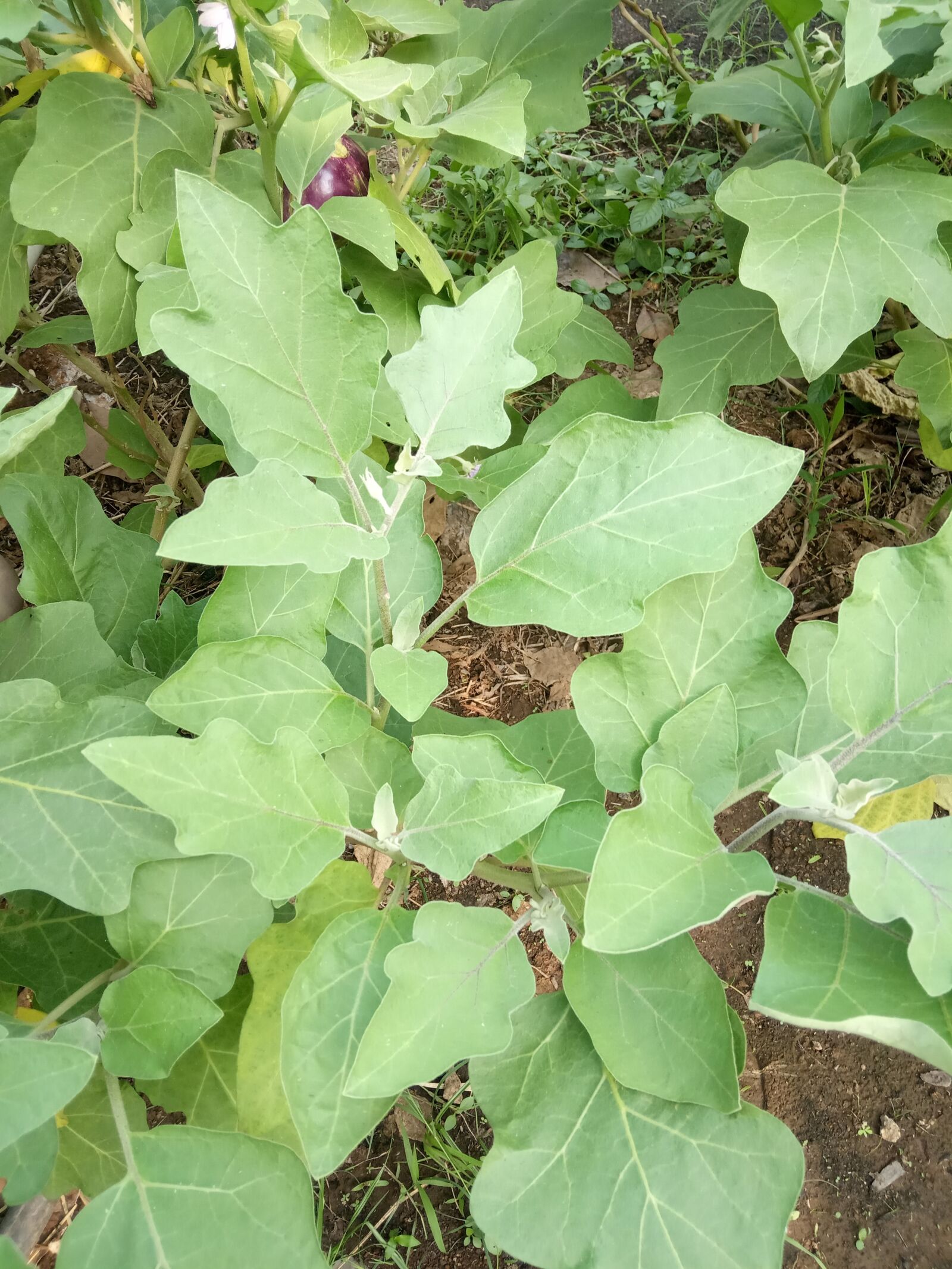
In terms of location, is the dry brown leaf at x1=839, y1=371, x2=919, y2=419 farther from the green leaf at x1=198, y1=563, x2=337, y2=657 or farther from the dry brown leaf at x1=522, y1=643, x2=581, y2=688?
the green leaf at x1=198, y1=563, x2=337, y2=657

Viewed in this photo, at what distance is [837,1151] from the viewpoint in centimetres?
131

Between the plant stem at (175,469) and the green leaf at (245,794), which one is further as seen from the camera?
the plant stem at (175,469)

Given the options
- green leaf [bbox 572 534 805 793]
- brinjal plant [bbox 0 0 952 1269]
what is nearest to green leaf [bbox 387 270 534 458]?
brinjal plant [bbox 0 0 952 1269]

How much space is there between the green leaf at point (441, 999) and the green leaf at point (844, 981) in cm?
20

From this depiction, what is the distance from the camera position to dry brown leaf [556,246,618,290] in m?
2.05

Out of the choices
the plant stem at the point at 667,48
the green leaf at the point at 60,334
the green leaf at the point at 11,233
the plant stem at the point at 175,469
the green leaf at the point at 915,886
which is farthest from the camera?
the plant stem at the point at 667,48

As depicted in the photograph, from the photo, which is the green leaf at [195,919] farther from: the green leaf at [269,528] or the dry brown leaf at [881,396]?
the dry brown leaf at [881,396]

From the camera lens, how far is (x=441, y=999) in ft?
2.36

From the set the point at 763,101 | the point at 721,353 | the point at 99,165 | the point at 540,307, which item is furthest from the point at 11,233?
the point at 763,101

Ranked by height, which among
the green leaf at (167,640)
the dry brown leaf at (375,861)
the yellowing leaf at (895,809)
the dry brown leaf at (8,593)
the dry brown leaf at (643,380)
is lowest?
the yellowing leaf at (895,809)

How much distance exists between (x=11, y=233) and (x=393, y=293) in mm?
504

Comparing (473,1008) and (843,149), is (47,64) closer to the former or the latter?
(843,149)

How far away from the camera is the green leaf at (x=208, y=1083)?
0.93 metres

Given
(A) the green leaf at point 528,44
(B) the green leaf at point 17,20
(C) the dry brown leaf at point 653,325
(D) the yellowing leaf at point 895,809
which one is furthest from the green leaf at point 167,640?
(C) the dry brown leaf at point 653,325
